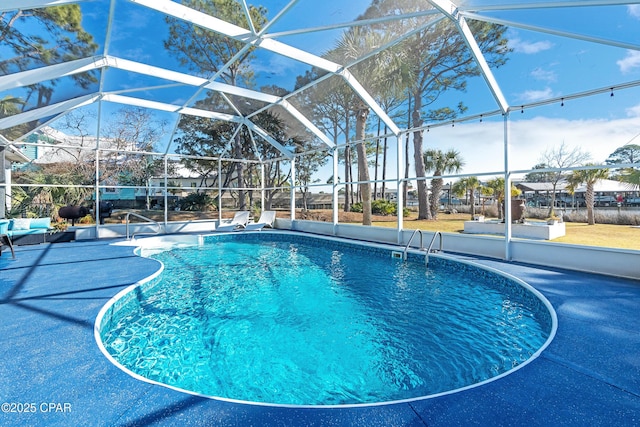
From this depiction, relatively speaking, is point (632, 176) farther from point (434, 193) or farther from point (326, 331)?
point (326, 331)

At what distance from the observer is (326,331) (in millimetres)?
4242

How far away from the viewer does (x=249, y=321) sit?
461cm

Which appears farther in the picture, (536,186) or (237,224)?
(536,186)

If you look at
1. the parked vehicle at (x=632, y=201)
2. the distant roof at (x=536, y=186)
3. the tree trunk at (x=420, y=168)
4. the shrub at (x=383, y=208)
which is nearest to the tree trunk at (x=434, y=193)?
the tree trunk at (x=420, y=168)

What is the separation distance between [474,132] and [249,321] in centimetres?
1913

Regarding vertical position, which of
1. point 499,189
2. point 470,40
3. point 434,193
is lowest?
point 434,193

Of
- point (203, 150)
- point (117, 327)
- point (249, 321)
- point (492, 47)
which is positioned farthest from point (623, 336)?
point (203, 150)

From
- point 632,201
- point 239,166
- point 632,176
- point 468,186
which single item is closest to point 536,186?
point 632,201

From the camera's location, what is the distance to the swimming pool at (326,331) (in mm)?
3096

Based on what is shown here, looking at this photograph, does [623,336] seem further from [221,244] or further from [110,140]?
[110,140]

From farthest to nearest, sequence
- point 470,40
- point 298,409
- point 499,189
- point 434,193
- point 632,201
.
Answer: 1. point 632,201
2. point 434,193
3. point 499,189
4. point 470,40
5. point 298,409

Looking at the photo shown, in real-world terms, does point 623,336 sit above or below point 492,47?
below

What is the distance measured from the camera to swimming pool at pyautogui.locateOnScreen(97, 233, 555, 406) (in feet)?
10.2

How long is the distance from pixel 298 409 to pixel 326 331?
2074mm
